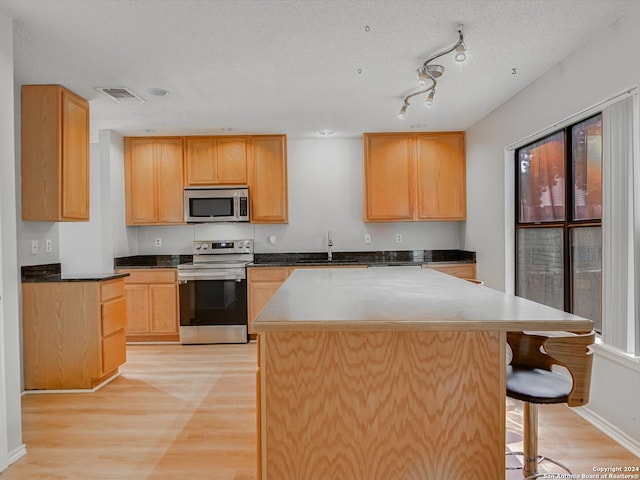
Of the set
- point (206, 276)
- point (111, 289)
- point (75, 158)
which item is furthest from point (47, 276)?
point (206, 276)

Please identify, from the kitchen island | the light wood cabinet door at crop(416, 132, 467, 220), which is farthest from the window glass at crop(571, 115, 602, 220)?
the light wood cabinet door at crop(416, 132, 467, 220)

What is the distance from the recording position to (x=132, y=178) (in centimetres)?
507

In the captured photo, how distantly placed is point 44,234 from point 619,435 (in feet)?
13.9

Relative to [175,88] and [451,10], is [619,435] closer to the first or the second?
[451,10]

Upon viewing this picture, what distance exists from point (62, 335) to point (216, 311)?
1.67 m

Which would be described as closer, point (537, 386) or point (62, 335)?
point (537, 386)

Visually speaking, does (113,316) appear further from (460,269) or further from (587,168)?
(587,168)

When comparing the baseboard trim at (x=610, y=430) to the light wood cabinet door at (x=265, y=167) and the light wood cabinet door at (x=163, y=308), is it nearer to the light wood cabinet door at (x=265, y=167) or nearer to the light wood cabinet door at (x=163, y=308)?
the light wood cabinet door at (x=265, y=167)

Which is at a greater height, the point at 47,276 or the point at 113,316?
the point at 47,276

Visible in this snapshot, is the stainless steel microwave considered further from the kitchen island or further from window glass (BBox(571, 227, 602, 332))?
the kitchen island

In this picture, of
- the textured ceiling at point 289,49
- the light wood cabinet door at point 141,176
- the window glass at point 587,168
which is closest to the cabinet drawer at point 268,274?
the light wood cabinet door at point 141,176

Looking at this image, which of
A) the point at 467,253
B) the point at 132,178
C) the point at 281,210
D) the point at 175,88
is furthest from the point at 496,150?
the point at 132,178

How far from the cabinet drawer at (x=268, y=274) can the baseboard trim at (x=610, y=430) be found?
2.96 m

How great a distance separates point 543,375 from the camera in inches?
67.9
